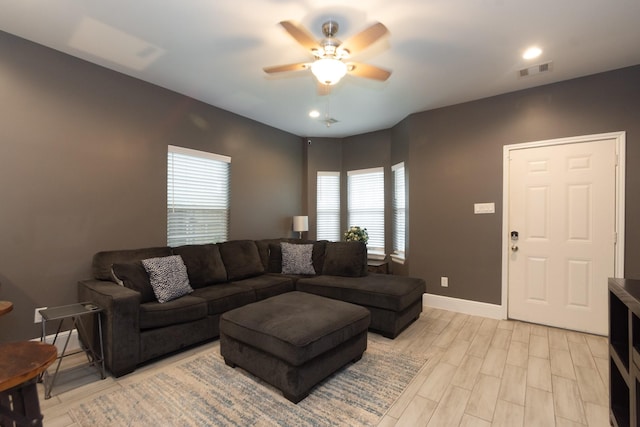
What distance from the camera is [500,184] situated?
367 centimetres

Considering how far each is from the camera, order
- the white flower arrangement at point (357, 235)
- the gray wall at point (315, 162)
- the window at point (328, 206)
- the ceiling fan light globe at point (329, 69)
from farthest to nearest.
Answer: the window at point (328, 206) → the gray wall at point (315, 162) → the white flower arrangement at point (357, 235) → the ceiling fan light globe at point (329, 69)

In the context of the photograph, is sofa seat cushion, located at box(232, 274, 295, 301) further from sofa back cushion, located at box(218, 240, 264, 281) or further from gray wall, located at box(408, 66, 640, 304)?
gray wall, located at box(408, 66, 640, 304)

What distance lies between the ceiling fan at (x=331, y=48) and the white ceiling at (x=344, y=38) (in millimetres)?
186

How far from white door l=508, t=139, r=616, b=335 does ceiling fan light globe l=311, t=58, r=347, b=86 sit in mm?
2638

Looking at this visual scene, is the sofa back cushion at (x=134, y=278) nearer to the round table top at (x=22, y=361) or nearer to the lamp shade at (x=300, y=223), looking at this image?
the round table top at (x=22, y=361)

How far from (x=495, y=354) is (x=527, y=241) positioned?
1504mm

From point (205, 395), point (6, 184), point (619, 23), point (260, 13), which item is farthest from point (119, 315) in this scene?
point (619, 23)

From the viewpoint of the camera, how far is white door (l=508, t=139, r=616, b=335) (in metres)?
3.12

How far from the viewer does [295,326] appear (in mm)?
2182

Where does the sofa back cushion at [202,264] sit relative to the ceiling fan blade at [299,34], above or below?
below

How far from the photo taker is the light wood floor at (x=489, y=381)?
1.91 metres

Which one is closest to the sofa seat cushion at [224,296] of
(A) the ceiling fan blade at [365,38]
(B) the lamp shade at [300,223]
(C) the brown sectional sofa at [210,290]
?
(C) the brown sectional sofa at [210,290]

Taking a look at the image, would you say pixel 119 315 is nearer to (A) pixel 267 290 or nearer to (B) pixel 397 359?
(A) pixel 267 290

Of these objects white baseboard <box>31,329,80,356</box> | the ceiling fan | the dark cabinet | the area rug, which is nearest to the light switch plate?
the dark cabinet
